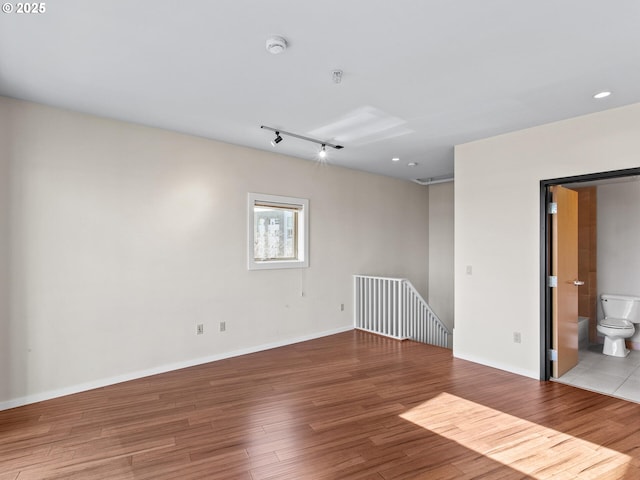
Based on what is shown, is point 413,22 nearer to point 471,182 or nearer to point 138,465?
point 471,182

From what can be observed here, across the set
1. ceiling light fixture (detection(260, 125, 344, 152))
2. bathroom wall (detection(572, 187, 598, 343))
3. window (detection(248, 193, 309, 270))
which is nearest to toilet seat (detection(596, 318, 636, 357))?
bathroom wall (detection(572, 187, 598, 343))

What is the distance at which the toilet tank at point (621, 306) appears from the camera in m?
4.63

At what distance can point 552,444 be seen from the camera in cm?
238

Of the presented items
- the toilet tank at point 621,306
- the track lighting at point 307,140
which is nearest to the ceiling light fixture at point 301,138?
the track lighting at point 307,140

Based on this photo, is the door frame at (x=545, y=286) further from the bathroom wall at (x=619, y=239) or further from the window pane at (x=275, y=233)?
the window pane at (x=275, y=233)

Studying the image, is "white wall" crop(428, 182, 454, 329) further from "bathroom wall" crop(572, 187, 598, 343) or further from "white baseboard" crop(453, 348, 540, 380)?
"white baseboard" crop(453, 348, 540, 380)

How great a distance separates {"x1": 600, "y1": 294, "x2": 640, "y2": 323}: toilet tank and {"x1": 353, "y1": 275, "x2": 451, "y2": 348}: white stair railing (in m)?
2.25

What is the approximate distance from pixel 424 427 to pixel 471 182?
2.83 m

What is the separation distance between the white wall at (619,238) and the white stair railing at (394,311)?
2505 mm

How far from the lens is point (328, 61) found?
2.36 m

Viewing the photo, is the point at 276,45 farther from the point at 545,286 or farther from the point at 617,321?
the point at 617,321

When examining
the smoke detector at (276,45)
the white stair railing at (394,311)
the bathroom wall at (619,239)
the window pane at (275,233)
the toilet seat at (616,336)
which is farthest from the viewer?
the white stair railing at (394,311)

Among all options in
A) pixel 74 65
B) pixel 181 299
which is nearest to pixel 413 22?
pixel 74 65

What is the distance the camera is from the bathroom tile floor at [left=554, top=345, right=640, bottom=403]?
3.28 meters
